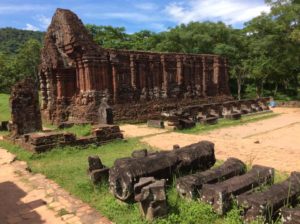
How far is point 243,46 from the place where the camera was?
3384 centimetres

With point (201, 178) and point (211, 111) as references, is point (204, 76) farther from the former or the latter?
point (201, 178)

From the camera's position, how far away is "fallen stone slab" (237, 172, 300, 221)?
15.0ft

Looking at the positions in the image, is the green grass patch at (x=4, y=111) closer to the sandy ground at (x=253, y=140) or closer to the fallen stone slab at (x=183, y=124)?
the sandy ground at (x=253, y=140)

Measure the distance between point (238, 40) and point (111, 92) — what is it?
20.8m

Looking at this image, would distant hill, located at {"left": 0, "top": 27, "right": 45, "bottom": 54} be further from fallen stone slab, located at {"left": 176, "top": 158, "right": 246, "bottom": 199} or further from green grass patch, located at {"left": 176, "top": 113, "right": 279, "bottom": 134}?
Result: fallen stone slab, located at {"left": 176, "top": 158, "right": 246, "bottom": 199}

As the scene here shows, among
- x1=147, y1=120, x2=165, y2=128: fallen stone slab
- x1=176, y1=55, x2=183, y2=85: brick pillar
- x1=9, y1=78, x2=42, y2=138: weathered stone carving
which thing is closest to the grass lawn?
x1=9, y1=78, x2=42, y2=138: weathered stone carving

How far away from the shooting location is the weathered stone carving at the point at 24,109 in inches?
475

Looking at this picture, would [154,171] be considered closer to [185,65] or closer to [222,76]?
[185,65]

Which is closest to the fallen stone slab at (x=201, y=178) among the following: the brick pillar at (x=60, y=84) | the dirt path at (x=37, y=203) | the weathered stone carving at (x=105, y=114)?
the dirt path at (x=37, y=203)

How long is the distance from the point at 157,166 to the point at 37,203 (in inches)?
93.2

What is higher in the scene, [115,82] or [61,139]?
[115,82]

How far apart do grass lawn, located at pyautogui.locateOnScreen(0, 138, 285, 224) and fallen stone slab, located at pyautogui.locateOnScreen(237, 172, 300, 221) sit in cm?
23

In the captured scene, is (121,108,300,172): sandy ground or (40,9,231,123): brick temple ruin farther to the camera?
(40,9,231,123): brick temple ruin

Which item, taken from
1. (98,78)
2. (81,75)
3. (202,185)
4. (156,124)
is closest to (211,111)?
(156,124)
